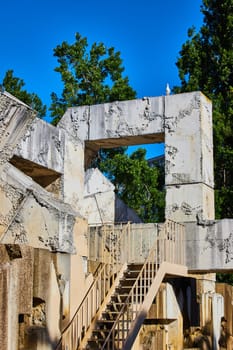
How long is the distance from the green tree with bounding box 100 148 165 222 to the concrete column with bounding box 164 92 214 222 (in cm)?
773

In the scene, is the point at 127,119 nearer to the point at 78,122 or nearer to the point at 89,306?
the point at 78,122

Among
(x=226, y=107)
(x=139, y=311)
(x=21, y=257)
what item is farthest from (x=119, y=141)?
(x=21, y=257)

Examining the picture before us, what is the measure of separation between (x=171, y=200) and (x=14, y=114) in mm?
9883

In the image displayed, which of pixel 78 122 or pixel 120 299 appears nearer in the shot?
pixel 120 299

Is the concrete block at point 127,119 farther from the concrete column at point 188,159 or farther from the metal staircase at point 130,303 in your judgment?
the metal staircase at point 130,303

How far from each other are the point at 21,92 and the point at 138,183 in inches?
257

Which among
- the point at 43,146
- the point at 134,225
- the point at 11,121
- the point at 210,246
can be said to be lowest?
the point at 210,246

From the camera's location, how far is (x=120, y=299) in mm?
13609

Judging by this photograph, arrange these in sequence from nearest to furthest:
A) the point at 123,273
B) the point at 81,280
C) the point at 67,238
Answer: the point at 67,238 < the point at 81,280 < the point at 123,273

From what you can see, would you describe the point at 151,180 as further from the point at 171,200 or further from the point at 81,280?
the point at 81,280

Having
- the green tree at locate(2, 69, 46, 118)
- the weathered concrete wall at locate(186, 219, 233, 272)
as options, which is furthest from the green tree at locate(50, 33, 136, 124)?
the weathered concrete wall at locate(186, 219, 233, 272)

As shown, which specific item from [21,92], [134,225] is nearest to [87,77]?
[21,92]

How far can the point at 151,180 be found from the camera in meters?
25.8

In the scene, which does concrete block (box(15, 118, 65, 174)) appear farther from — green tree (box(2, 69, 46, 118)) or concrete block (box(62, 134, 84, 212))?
green tree (box(2, 69, 46, 118))
